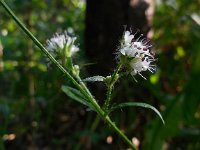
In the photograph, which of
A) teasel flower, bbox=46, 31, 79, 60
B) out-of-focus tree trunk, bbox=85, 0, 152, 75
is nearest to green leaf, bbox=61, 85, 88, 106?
teasel flower, bbox=46, 31, 79, 60

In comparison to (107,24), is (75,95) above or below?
below

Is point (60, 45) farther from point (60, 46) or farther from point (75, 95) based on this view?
point (75, 95)

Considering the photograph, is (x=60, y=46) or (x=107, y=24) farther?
(x=107, y=24)

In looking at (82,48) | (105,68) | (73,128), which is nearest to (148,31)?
(105,68)

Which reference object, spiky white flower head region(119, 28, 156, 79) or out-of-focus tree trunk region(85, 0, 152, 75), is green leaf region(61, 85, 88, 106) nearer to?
spiky white flower head region(119, 28, 156, 79)

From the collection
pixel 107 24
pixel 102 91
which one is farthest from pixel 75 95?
pixel 107 24

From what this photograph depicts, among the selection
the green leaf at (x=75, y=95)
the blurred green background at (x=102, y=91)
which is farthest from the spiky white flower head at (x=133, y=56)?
the blurred green background at (x=102, y=91)

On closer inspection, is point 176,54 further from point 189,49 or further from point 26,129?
point 26,129

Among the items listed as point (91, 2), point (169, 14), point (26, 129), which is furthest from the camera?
point (169, 14)
